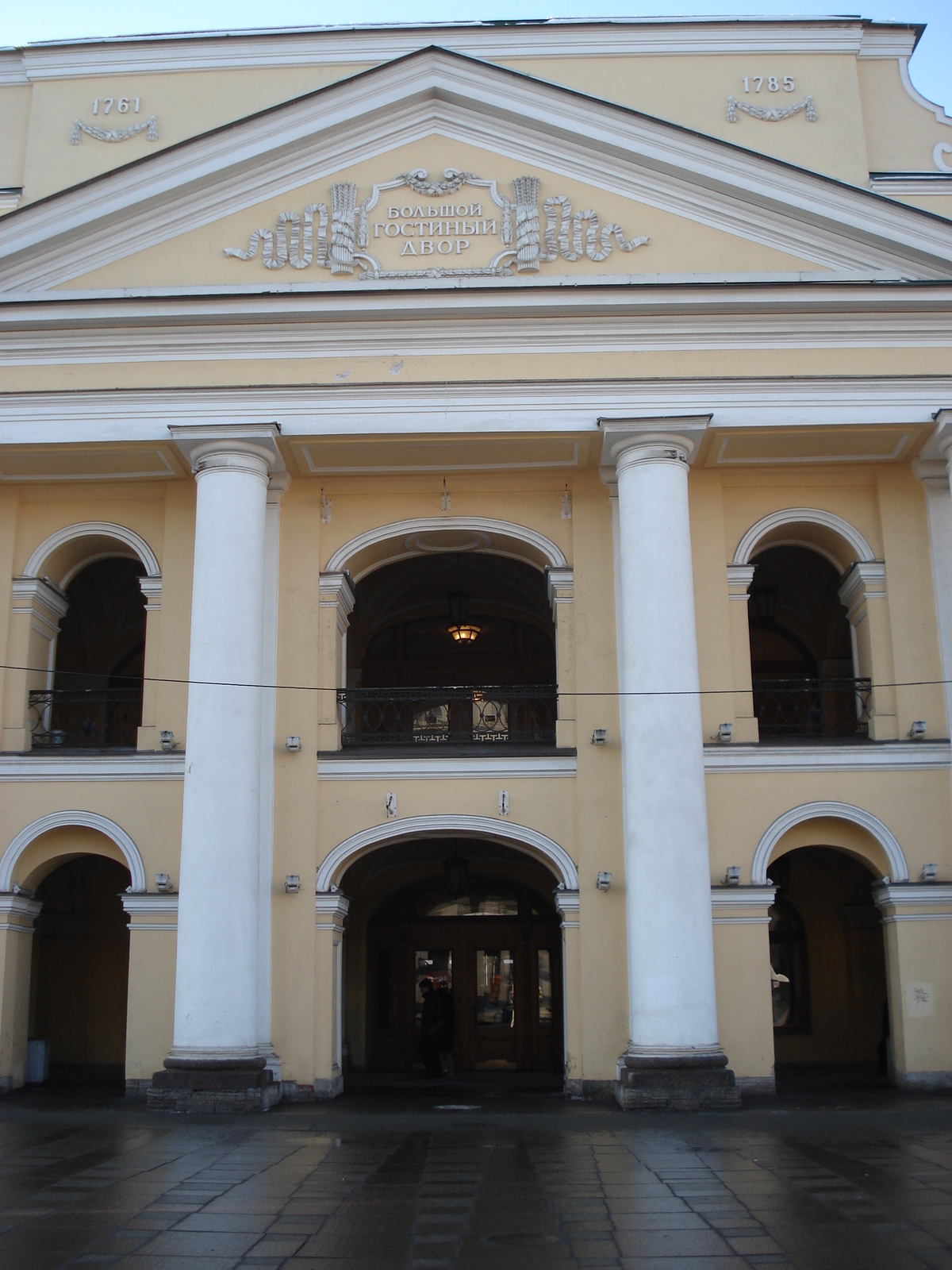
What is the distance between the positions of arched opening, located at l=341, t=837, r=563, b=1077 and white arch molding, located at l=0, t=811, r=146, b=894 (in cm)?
453

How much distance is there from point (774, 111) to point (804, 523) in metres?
5.13

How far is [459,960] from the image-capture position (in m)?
19.1

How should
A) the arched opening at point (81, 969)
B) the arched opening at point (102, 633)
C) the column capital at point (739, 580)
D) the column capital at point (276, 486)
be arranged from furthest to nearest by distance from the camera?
the arched opening at point (81, 969), the arched opening at point (102, 633), the column capital at point (276, 486), the column capital at point (739, 580)

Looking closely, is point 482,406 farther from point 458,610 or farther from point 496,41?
point 496,41

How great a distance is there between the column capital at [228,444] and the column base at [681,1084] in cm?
748

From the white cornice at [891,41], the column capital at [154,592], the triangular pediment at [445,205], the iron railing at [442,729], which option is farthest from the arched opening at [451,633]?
the white cornice at [891,41]

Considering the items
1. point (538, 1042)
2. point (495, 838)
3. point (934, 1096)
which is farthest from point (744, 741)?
point (538, 1042)

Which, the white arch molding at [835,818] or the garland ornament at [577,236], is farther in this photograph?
the garland ornament at [577,236]

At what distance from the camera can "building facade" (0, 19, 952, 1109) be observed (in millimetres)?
13586

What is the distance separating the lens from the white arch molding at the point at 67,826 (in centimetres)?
1423

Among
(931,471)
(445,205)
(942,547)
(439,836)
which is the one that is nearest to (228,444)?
(445,205)

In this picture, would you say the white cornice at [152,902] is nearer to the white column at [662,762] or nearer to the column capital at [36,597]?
the column capital at [36,597]

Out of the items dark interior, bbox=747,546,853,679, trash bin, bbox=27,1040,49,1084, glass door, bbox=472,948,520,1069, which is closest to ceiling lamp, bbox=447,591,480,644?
dark interior, bbox=747,546,853,679

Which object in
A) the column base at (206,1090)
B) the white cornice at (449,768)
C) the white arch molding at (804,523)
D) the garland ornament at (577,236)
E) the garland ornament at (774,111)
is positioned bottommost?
the column base at (206,1090)
